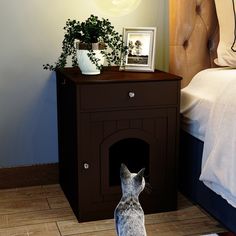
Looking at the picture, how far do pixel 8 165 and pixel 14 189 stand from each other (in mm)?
150

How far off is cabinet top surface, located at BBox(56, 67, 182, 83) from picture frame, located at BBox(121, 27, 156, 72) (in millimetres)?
59

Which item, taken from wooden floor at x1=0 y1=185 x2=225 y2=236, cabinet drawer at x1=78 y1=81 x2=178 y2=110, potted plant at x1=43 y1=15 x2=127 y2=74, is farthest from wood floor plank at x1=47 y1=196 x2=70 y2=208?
potted plant at x1=43 y1=15 x2=127 y2=74

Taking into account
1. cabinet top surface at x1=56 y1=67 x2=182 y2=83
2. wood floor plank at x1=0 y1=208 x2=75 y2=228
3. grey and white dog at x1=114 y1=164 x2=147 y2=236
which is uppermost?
cabinet top surface at x1=56 y1=67 x2=182 y2=83

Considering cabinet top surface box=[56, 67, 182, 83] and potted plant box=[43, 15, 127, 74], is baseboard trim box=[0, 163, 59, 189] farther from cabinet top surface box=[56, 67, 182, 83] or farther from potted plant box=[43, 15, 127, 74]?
potted plant box=[43, 15, 127, 74]

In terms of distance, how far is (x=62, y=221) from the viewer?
248 cm

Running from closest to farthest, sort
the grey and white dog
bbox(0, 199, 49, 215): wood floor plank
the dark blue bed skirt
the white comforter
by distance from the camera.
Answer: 1. the grey and white dog
2. the white comforter
3. the dark blue bed skirt
4. bbox(0, 199, 49, 215): wood floor plank

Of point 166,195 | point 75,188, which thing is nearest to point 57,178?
point 75,188

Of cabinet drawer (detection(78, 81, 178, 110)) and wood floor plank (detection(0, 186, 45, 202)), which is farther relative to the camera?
wood floor plank (detection(0, 186, 45, 202))

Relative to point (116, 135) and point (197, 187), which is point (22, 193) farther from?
point (197, 187)

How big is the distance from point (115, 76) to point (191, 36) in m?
0.61

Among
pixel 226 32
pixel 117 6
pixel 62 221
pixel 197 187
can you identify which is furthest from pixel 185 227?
pixel 117 6

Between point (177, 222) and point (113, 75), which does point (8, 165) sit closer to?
→ point (113, 75)

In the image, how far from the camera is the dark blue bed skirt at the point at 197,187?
7.53 feet

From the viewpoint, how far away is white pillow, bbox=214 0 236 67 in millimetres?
2717
